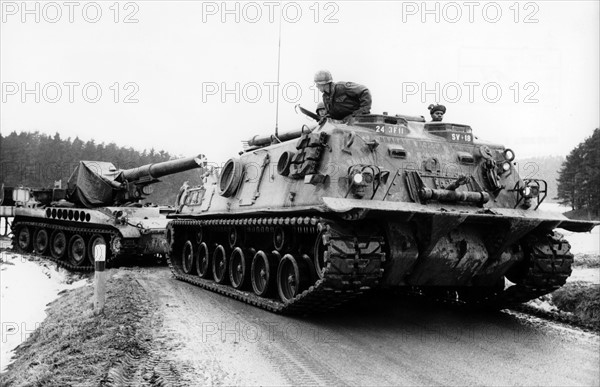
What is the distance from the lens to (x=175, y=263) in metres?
14.9

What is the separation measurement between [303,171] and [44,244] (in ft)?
53.3

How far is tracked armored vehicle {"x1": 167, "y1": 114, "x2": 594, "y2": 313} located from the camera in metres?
8.04

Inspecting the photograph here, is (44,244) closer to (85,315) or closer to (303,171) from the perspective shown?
(85,315)

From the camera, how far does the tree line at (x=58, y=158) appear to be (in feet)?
167

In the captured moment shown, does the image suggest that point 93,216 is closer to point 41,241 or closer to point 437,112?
point 41,241

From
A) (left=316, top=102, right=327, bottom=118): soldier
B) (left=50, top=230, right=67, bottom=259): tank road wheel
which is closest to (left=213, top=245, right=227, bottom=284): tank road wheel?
(left=316, top=102, right=327, bottom=118): soldier

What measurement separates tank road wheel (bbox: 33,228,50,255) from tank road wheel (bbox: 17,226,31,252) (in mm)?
530

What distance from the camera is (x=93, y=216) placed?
1856 centimetres

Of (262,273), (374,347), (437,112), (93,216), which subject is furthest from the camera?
(93,216)

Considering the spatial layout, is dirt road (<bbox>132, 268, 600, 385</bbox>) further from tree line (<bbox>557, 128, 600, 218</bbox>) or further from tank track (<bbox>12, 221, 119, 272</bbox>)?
tree line (<bbox>557, 128, 600, 218</bbox>)

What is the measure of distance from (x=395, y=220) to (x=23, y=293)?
34.8 ft

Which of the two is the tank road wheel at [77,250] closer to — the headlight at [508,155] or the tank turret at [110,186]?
the tank turret at [110,186]

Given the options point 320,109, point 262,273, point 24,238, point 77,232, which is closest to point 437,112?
point 320,109

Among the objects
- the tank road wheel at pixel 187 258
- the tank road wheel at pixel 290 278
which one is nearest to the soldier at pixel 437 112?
the tank road wheel at pixel 290 278
